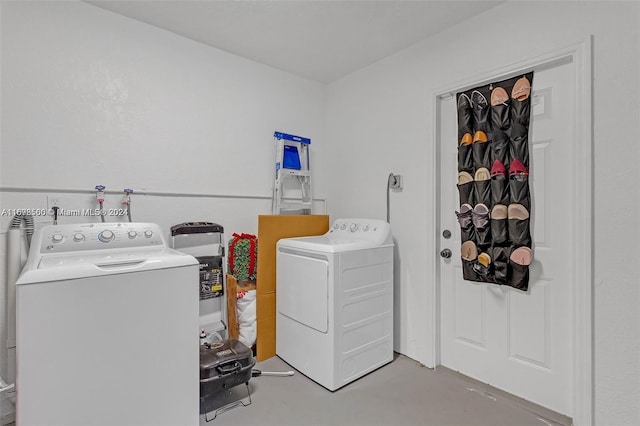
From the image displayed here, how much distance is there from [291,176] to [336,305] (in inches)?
57.2

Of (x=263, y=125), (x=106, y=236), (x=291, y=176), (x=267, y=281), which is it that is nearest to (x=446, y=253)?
(x=267, y=281)

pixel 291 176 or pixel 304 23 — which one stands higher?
pixel 304 23

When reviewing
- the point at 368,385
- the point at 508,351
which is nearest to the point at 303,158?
the point at 368,385

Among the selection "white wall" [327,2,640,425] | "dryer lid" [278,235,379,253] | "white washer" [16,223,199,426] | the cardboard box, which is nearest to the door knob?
"white wall" [327,2,640,425]

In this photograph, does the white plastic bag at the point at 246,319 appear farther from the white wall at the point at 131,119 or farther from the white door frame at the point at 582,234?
the white door frame at the point at 582,234

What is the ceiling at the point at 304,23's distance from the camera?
202 centimetres

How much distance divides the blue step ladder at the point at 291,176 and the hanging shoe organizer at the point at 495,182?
1414 mm

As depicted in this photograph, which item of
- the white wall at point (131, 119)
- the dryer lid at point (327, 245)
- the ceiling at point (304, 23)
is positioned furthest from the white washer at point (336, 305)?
the ceiling at point (304, 23)

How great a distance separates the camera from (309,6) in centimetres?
203

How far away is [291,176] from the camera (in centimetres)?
304

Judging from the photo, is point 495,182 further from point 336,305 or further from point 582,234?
point 336,305

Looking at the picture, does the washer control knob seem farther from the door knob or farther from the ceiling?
the door knob

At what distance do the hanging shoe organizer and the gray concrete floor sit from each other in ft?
2.40

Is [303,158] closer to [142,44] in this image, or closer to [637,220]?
[142,44]
